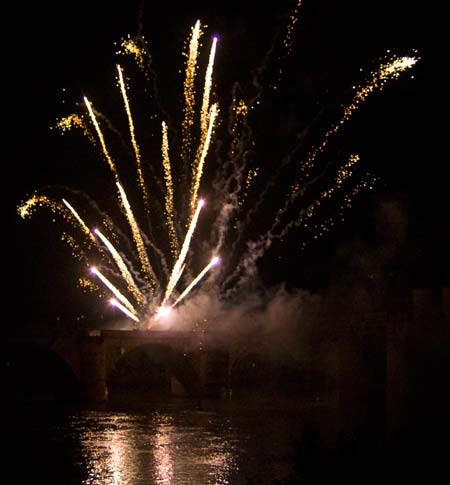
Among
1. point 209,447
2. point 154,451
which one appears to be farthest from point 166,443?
point 154,451

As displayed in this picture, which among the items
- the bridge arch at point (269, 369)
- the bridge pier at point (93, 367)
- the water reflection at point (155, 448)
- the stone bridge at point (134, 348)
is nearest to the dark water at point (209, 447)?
the water reflection at point (155, 448)

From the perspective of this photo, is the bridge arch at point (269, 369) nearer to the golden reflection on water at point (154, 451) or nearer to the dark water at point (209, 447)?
the dark water at point (209, 447)

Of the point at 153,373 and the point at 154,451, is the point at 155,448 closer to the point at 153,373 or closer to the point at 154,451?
the point at 154,451

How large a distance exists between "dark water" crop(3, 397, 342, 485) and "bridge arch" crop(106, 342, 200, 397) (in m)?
7.27

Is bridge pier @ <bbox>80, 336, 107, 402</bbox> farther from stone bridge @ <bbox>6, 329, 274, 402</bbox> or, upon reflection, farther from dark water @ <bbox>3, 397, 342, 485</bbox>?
dark water @ <bbox>3, 397, 342, 485</bbox>

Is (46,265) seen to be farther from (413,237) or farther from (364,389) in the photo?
(364,389)

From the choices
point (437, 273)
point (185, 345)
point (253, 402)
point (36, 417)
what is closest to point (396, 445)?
point (437, 273)

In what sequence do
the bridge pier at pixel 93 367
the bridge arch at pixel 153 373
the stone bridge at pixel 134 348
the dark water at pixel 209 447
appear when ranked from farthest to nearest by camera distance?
the bridge arch at pixel 153 373 → the stone bridge at pixel 134 348 → the bridge pier at pixel 93 367 → the dark water at pixel 209 447

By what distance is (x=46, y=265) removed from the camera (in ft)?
265

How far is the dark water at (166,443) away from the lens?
31156 mm

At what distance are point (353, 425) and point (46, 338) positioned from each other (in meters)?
27.7

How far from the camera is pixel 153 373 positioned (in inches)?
2781

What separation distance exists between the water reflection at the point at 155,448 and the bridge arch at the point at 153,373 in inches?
448

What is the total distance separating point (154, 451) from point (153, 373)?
109ft
